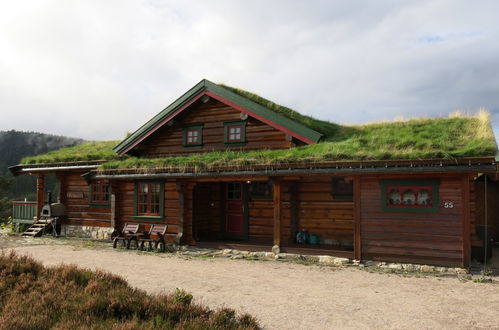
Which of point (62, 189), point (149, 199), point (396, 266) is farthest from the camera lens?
point (62, 189)

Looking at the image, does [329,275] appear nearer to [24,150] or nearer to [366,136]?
[366,136]

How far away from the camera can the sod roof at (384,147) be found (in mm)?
10375

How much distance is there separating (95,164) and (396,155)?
13.5m

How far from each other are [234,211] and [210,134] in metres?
3.43

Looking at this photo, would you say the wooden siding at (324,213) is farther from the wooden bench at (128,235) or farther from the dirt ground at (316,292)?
the wooden bench at (128,235)

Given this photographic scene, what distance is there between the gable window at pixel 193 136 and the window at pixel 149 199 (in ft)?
7.52

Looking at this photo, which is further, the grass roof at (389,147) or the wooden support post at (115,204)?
the wooden support post at (115,204)

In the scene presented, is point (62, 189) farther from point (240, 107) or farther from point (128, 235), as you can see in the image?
point (240, 107)

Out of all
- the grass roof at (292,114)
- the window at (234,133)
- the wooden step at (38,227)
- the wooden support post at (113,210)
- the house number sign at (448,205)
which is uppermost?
the grass roof at (292,114)

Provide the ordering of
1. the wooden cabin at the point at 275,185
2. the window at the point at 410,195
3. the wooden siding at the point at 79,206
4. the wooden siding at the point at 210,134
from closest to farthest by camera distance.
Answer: the wooden cabin at the point at 275,185 → the window at the point at 410,195 → the wooden siding at the point at 210,134 → the wooden siding at the point at 79,206

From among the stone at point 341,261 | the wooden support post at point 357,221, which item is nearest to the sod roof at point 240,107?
the wooden support post at point 357,221

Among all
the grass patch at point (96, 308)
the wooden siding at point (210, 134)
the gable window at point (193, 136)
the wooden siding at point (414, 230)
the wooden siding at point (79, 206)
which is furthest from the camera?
the wooden siding at point (79, 206)

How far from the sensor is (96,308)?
245 inches

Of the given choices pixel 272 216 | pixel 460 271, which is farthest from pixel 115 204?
pixel 460 271
